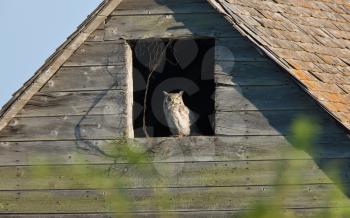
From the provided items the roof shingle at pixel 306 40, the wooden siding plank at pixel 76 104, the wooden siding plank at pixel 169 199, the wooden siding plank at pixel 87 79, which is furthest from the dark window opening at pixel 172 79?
the wooden siding plank at pixel 169 199

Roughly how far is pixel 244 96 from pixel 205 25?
0.74m

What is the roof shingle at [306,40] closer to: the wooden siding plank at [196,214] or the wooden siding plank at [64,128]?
the wooden siding plank at [196,214]

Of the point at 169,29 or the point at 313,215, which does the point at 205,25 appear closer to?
the point at 169,29

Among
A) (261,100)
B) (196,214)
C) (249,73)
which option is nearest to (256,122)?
(261,100)

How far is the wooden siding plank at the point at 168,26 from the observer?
8.98 meters

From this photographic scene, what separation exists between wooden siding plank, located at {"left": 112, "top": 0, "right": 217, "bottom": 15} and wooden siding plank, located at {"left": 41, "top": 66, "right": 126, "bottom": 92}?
532 mm

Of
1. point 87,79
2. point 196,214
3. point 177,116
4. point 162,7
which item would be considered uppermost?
point 162,7

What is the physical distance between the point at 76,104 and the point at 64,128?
0.80ft

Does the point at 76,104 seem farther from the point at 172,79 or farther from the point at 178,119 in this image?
the point at 172,79

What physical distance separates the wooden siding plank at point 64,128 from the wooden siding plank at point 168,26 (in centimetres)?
78

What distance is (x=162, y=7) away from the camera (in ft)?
29.9

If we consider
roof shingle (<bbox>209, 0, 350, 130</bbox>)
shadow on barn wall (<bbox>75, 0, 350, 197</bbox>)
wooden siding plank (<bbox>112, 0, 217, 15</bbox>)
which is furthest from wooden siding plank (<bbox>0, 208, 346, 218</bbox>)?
wooden siding plank (<bbox>112, 0, 217, 15</bbox>)

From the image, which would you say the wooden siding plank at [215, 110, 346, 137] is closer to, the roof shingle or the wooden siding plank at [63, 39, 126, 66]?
the roof shingle

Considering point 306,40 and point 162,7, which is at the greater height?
point 162,7
